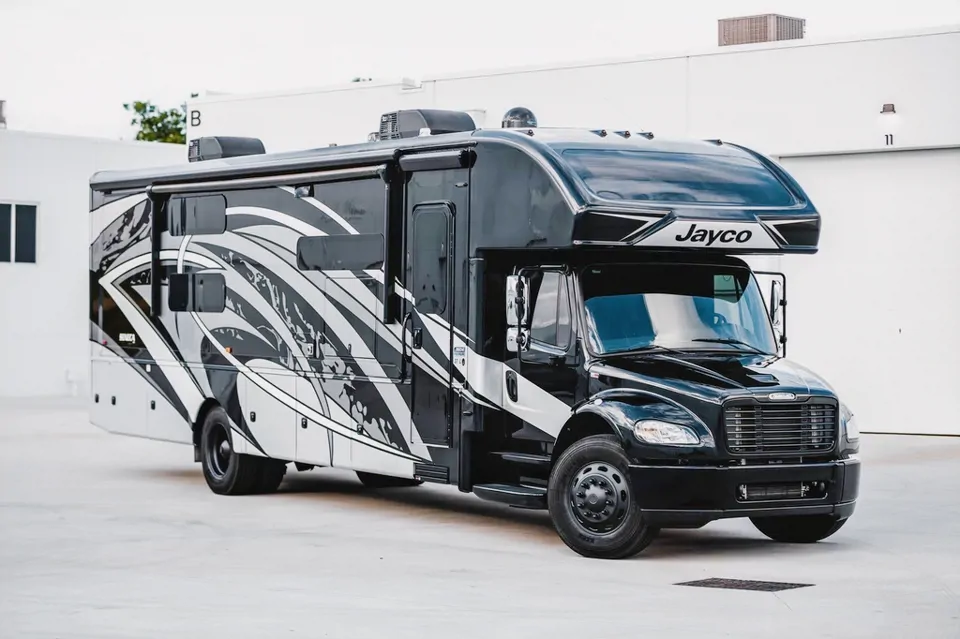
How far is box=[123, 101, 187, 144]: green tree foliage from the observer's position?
282 ft

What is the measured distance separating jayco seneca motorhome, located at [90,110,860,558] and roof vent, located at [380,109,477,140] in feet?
0.08

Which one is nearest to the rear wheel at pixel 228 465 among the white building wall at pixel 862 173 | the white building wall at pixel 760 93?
the white building wall at pixel 862 173

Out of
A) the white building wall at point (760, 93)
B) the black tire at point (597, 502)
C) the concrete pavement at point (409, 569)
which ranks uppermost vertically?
the white building wall at point (760, 93)

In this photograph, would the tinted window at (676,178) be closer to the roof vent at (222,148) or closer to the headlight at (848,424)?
the headlight at (848,424)

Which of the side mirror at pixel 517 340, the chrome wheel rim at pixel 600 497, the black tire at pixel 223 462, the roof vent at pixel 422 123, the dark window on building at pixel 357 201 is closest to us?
the chrome wheel rim at pixel 600 497

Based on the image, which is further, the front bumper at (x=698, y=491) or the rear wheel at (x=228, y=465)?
the rear wheel at (x=228, y=465)

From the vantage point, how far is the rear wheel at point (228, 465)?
16.3m

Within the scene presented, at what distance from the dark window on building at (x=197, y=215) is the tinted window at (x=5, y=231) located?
56.2 feet

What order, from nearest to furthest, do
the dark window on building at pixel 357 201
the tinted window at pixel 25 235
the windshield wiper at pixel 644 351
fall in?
1. the windshield wiper at pixel 644 351
2. the dark window on building at pixel 357 201
3. the tinted window at pixel 25 235

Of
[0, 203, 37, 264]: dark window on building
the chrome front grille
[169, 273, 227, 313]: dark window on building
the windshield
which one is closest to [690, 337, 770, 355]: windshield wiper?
the windshield

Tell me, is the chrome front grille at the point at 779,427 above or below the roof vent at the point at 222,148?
below

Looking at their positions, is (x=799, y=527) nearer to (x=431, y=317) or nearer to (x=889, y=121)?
(x=431, y=317)

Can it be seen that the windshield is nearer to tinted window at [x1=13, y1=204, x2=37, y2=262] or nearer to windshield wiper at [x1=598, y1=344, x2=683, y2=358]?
windshield wiper at [x1=598, y1=344, x2=683, y2=358]

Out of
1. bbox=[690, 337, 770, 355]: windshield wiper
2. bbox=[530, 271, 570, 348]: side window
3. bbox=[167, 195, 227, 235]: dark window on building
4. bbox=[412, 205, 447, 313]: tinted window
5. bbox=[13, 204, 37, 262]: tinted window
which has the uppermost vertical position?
bbox=[13, 204, 37, 262]: tinted window
